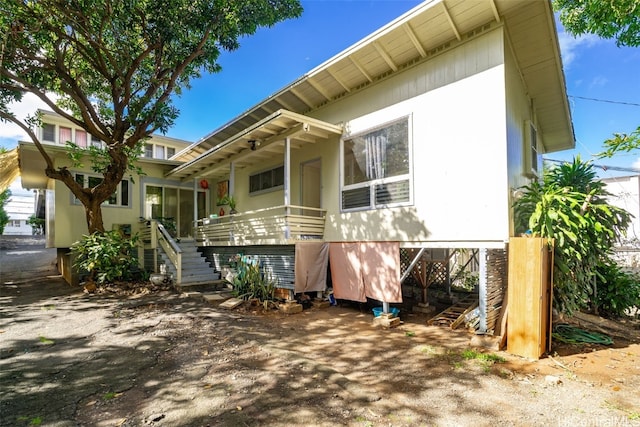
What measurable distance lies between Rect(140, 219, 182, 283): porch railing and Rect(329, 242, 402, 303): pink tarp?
4.83 meters

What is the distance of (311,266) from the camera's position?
24.9 feet

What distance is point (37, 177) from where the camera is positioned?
1275 centimetres

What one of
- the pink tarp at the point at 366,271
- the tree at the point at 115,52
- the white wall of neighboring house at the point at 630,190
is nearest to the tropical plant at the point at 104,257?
the tree at the point at 115,52

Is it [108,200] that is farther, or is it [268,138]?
[108,200]

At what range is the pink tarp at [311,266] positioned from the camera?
289 inches

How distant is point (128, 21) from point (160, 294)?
24.5 feet

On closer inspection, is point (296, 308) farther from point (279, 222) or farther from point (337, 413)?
point (337, 413)

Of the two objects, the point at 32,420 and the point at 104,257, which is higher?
the point at 104,257

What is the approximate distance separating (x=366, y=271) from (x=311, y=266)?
1424 mm

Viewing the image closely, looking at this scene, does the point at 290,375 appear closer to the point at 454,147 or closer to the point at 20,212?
the point at 454,147

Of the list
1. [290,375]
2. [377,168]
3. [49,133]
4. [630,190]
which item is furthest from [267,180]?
[630,190]

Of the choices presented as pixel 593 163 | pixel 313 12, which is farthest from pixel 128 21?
pixel 593 163

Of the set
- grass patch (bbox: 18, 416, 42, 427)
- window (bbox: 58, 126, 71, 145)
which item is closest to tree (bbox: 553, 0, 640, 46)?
grass patch (bbox: 18, 416, 42, 427)

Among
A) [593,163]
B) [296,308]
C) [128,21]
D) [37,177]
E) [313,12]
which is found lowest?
[296,308]
